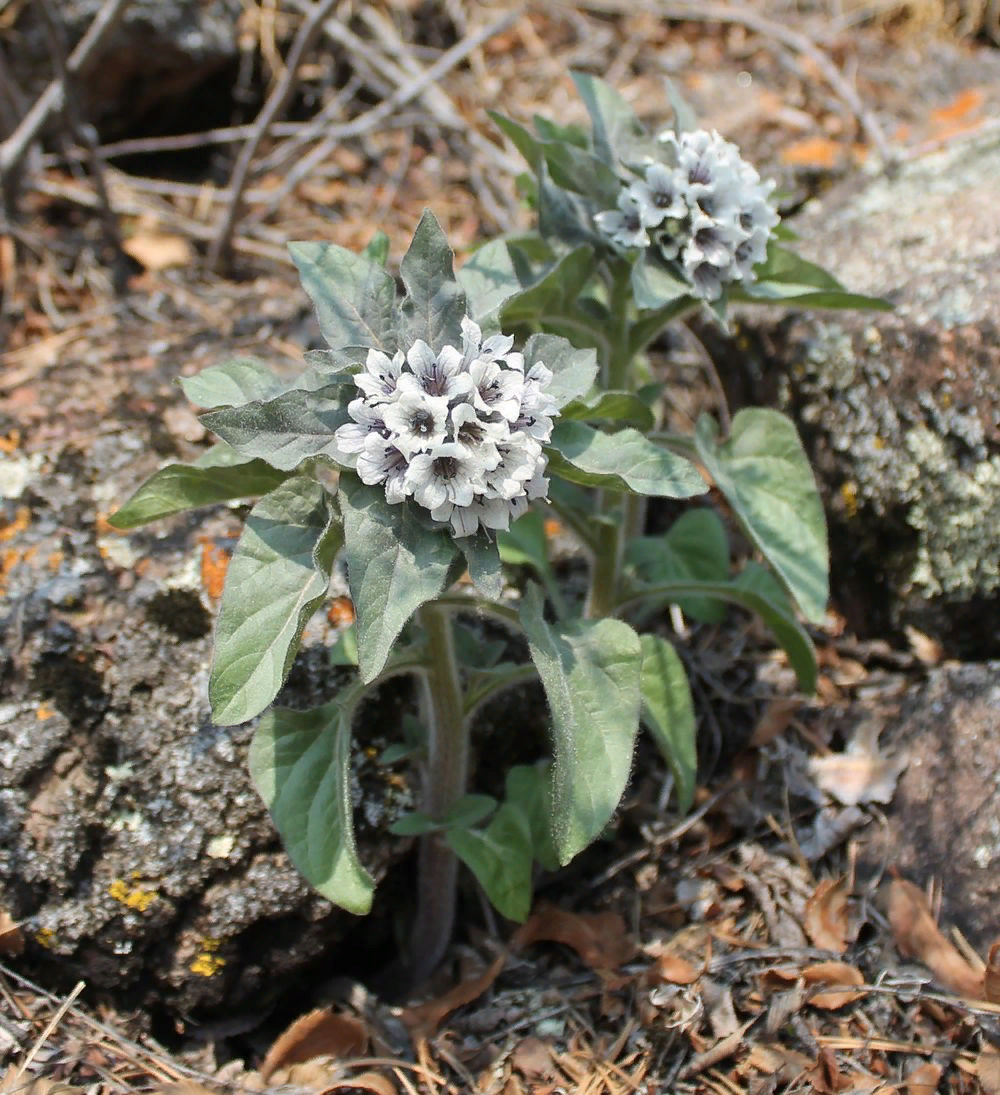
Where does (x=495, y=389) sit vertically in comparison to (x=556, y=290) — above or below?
below

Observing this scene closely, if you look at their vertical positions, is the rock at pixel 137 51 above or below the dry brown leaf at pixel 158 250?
above

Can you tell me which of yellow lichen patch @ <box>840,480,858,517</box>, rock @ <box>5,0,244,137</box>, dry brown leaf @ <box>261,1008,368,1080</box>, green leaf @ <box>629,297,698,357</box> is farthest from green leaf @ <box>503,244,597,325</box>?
rock @ <box>5,0,244,137</box>

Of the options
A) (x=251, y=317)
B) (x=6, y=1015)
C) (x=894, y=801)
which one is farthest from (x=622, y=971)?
(x=251, y=317)

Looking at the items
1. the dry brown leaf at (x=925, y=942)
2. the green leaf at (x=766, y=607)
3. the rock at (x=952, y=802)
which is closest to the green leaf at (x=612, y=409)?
the green leaf at (x=766, y=607)

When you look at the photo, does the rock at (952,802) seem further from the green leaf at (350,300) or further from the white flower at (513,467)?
the green leaf at (350,300)

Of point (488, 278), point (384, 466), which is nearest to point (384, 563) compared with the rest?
point (384, 466)

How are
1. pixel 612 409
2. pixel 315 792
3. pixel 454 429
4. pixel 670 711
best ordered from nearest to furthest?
pixel 454 429 < pixel 315 792 < pixel 612 409 < pixel 670 711

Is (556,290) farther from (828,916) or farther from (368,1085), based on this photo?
(368,1085)

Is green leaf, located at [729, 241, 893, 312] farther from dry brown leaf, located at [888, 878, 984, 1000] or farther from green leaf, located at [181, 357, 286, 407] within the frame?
dry brown leaf, located at [888, 878, 984, 1000]
